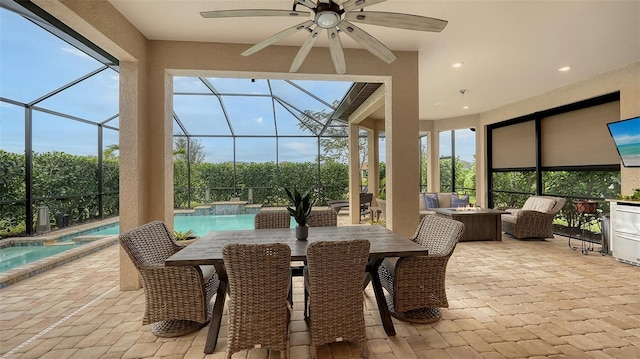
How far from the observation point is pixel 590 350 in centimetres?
227

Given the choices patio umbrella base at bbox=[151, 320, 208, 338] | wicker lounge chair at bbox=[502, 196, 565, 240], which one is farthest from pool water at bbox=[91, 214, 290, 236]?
wicker lounge chair at bbox=[502, 196, 565, 240]

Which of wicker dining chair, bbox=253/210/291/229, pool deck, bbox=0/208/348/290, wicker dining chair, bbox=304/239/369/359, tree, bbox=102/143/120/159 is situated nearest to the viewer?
wicker dining chair, bbox=304/239/369/359

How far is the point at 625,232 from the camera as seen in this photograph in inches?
172

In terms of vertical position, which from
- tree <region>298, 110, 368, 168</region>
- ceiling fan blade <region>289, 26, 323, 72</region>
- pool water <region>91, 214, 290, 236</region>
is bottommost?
pool water <region>91, 214, 290, 236</region>

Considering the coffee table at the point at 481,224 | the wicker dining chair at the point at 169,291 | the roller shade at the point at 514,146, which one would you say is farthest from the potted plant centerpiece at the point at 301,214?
the roller shade at the point at 514,146

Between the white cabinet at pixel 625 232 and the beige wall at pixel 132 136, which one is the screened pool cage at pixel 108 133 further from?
the white cabinet at pixel 625 232

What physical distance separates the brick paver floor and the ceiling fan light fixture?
99.4 inches

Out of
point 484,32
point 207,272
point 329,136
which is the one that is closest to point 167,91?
point 207,272

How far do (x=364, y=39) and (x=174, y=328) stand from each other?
305cm

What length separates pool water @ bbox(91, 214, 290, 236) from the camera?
26.1 ft

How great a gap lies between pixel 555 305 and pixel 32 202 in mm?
8989

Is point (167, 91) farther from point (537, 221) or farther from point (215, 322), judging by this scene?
point (537, 221)

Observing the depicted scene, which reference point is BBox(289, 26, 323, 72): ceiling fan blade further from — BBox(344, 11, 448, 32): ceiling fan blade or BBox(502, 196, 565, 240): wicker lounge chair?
BBox(502, 196, 565, 240): wicker lounge chair

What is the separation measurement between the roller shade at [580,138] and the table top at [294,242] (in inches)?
214
